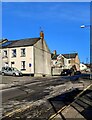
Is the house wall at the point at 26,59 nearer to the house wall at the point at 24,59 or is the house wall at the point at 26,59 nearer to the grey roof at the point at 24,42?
the house wall at the point at 24,59

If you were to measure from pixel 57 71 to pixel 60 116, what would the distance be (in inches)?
2358

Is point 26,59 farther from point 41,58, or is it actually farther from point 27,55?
point 41,58

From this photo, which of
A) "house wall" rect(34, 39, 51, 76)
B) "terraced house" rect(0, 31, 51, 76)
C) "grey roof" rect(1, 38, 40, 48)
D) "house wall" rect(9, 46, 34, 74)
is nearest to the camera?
"house wall" rect(9, 46, 34, 74)

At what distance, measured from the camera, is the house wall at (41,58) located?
5524cm

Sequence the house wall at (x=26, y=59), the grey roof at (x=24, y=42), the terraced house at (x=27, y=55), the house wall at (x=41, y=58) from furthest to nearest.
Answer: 1. the grey roof at (x=24, y=42)
2. the house wall at (x=41, y=58)
3. the terraced house at (x=27, y=55)
4. the house wall at (x=26, y=59)

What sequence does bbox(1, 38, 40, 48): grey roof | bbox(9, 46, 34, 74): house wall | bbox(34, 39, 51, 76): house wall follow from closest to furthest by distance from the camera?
bbox(9, 46, 34, 74): house wall → bbox(34, 39, 51, 76): house wall → bbox(1, 38, 40, 48): grey roof

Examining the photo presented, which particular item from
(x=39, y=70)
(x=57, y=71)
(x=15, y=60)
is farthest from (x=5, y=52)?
(x=57, y=71)

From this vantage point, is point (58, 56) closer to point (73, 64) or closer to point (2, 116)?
point (73, 64)

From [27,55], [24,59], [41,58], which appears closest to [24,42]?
[27,55]

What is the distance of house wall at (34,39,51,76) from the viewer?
181 feet

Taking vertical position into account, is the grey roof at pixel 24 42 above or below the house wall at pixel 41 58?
above

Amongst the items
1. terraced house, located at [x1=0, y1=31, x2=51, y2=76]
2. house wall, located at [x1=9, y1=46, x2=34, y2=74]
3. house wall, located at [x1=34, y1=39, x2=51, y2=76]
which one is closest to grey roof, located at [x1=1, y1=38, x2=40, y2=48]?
terraced house, located at [x1=0, y1=31, x2=51, y2=76]

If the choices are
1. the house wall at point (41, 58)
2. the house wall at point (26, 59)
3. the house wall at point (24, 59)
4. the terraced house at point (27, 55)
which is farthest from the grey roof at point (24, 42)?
the house wall at point (26, 59)

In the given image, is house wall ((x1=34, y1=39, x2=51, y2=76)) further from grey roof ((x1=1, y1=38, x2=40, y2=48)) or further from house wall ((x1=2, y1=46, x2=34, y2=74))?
house wall ((x1=2, y1=46, x2=34, y2=74))
